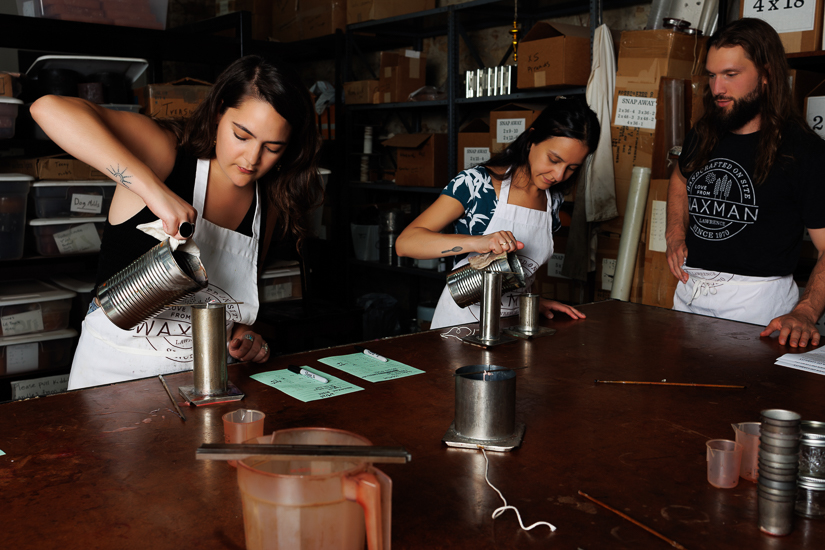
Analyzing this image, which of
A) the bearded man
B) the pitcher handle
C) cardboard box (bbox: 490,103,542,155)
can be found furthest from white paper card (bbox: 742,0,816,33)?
the pitcher handle

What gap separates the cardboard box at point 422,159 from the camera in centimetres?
451

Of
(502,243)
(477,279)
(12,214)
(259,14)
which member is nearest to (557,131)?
(502,243)

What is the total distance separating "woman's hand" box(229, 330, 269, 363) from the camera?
1560 mm

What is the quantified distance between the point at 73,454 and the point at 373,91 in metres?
4.14

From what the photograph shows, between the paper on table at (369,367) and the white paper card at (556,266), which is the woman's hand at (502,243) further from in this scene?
the white paper card at (556,266)

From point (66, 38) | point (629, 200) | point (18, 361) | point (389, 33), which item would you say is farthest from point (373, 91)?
point (18, 361)

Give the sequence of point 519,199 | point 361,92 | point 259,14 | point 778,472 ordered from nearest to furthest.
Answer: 1. point 778,472
2. point 519,199
3. point 361,92
4. point 259,14

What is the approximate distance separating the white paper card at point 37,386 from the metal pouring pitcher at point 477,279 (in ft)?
7.65

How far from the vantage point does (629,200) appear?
3.16m

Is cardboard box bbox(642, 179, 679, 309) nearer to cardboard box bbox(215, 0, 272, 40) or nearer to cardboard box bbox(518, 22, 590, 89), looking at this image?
cardboard box bbox(518, 22, 590, 89)

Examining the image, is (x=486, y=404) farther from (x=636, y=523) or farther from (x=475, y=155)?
(x=475, y=155)

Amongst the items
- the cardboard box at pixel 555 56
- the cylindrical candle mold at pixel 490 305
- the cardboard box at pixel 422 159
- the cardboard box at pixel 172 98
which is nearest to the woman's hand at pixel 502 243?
the cylindrical candle mold at pixel 490 305

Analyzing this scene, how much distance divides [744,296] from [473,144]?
86.2 inches

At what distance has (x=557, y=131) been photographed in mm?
2193
